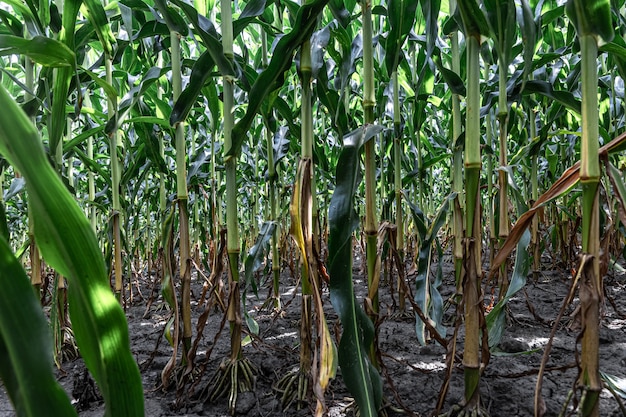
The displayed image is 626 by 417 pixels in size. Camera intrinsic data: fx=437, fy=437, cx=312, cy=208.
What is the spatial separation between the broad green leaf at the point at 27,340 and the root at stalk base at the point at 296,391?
3.80 ft

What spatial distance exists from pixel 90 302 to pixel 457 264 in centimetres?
172

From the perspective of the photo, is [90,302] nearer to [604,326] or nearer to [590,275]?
[590,275]

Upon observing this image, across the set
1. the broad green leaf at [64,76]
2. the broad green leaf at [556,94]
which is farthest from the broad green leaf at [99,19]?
the broad green leaf at [556,94]

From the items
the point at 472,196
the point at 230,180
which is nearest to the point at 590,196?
the point at 472,196

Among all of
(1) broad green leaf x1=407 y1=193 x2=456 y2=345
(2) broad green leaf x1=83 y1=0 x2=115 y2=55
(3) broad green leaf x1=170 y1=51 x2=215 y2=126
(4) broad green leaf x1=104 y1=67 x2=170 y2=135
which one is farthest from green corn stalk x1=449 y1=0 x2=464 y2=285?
(2) broad green leaf x1=83 y1=0 x2=115 y2=55

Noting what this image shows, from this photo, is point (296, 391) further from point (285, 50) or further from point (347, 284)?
point (285, 50)

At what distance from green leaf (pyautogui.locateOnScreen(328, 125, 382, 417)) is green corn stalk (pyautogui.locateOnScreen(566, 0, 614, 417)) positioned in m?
0.46

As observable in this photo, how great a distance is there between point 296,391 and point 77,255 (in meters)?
1.27

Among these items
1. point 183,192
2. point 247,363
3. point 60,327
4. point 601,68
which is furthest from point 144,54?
point 601,68

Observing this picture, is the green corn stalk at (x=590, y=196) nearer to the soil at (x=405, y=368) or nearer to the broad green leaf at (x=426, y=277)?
the soil at (x=405, y=368)

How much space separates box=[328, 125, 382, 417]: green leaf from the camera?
1047mm

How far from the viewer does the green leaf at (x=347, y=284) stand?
1.05 m

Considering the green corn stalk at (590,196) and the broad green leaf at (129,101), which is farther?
the broad green leaf at (129,101)

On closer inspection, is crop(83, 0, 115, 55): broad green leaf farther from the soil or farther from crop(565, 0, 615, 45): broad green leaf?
crop(565, 0, 615, 45): broad green leaf
